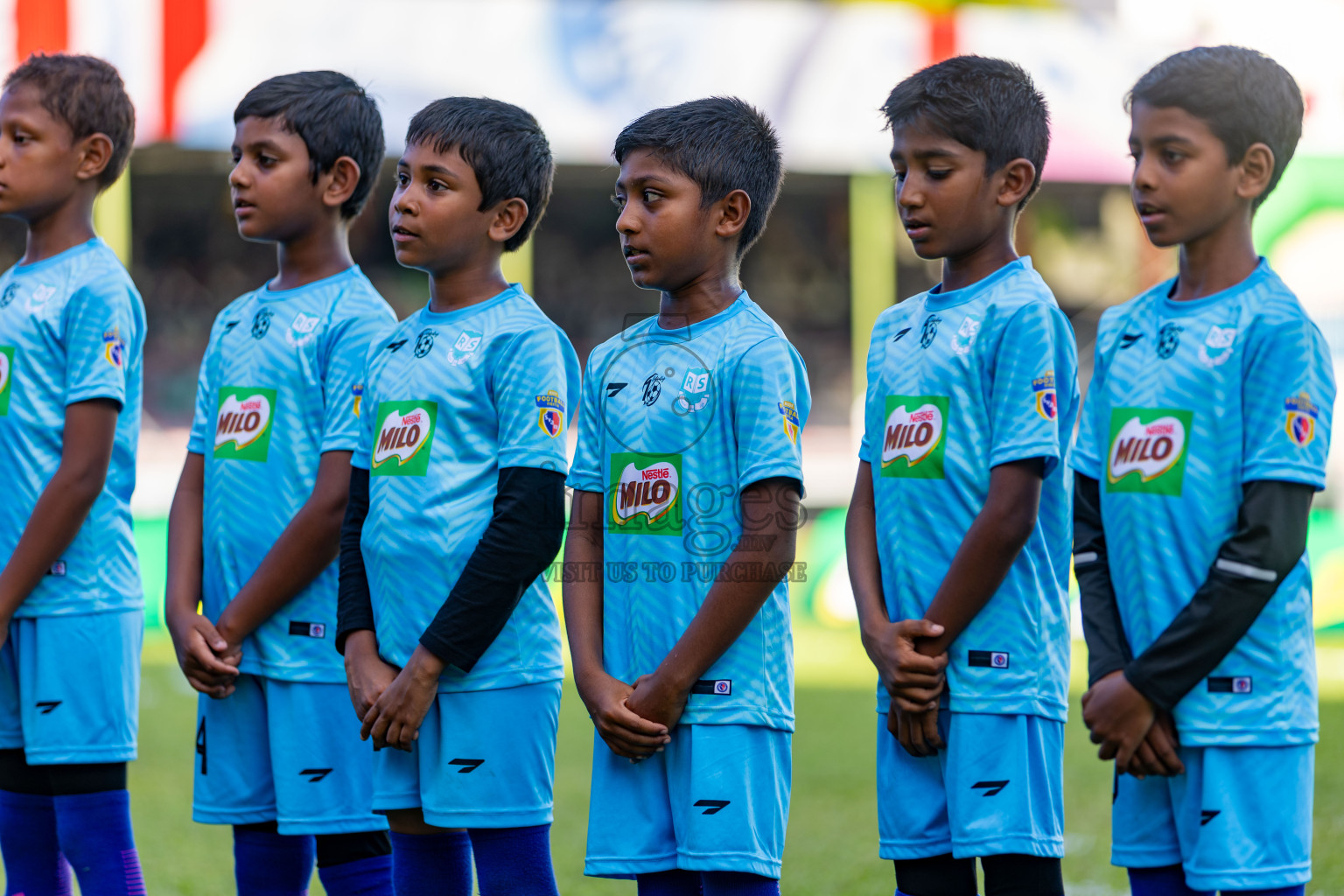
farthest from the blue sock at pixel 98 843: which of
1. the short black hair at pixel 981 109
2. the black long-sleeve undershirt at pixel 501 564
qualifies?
the short black hair at pixel 981 109

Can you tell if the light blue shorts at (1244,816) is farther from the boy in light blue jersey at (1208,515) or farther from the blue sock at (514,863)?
the blue sock at (514,863)

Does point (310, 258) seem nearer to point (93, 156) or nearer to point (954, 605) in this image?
point (93, 156)

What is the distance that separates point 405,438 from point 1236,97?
4.78ft

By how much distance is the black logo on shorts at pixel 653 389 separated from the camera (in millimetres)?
2445

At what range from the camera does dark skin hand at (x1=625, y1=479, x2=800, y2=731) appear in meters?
2.32

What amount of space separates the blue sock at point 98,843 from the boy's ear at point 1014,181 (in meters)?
2.03

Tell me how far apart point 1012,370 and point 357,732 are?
1.41 meters

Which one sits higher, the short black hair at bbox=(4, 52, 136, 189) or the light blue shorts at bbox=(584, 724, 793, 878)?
the short black hair at bbox=(4, 52, 136, 189)

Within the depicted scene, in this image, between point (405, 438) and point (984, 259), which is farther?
point (405, 438)

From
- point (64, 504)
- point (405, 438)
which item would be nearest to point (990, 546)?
point (405, 438)

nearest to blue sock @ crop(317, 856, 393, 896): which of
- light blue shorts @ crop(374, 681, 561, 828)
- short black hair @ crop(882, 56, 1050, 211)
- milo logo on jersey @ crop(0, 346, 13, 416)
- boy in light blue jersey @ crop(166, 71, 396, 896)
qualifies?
boy in light blue jersey @ crop(166, 71, 396, 896)

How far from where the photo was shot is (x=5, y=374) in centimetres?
297

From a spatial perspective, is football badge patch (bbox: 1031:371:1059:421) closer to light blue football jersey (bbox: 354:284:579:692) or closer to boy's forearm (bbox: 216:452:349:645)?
light blue football jersey (bbox: 354:284:579:692)

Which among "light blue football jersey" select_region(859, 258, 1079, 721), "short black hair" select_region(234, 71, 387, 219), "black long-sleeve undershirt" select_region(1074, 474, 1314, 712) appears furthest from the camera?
"short black hair" select_region(234, 71, 387, 219)
